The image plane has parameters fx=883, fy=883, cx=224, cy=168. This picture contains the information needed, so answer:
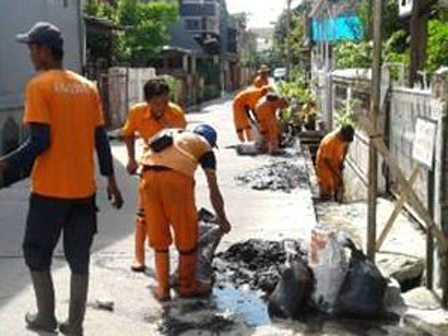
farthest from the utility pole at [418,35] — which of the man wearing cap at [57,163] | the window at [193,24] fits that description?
the window at [193,24]

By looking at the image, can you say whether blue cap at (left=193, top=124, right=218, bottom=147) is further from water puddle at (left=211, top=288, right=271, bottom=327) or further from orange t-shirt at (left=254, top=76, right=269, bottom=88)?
orange t-shirt at (left=254, top=76, right=269, bottom=88)

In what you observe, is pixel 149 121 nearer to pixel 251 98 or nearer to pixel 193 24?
pixel 251 98

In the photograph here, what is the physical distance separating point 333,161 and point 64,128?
7.61m

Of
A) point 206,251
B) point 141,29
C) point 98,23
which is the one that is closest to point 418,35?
point 206,251

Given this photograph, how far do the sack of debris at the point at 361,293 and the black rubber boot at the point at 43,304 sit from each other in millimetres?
1902

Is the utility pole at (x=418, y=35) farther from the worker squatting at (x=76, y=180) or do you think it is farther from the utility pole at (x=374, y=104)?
the worker squatting at (x=76, y=180)

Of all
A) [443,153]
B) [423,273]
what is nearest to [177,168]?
[443,153]

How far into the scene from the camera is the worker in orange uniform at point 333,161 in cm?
1208

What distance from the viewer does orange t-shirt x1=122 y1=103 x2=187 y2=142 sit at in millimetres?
7668


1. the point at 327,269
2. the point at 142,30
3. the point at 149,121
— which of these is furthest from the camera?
the point at 142,30

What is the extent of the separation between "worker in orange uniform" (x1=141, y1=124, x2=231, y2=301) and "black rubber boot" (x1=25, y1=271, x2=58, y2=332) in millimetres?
1092

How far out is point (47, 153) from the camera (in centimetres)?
521

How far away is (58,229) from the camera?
5402mm

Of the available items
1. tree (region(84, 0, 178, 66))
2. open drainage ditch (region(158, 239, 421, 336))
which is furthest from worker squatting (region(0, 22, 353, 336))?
tree (region(84, 0, 178, 66))
